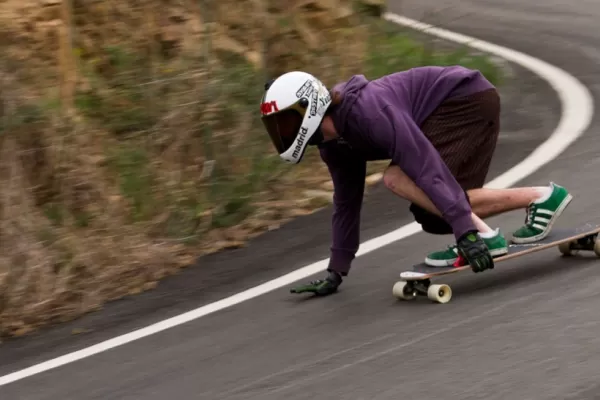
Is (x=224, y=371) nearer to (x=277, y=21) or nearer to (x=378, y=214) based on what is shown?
(x=378, y=214)

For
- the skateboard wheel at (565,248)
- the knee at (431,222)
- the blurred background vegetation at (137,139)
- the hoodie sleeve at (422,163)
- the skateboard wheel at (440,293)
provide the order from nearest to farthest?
1. the hoodie sleeve at (422,163)
2. the skateboard wheel at (440,293)
3. the knee at (431,222)
4. the skateboard wheel at (565,248)
5. the blurred background vegetation at (137,139)

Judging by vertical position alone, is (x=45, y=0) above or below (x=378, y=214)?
above

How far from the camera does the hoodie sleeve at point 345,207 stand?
6496 millimetres

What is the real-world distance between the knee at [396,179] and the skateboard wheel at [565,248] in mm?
1062

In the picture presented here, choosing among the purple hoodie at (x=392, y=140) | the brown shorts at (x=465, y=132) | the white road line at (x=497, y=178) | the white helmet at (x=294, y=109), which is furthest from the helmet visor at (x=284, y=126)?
the white road line at (x=497, y=178)

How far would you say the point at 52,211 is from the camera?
8.11 m

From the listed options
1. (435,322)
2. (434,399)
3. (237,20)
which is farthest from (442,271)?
(237,20)

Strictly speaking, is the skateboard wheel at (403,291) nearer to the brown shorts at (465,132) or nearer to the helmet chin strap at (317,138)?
the brown shorts at (465,132)

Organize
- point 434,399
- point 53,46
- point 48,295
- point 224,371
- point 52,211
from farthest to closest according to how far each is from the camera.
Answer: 1. point 53,46
2. point 52,211
3. point 48,295
4. point 224,371
5. point 434,399

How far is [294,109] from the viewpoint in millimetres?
5926

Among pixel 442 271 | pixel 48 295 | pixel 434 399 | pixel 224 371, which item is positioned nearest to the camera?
pixel 434 399

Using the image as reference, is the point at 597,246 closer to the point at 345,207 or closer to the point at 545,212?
the point at 545,212

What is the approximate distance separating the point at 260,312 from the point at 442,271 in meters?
1.08

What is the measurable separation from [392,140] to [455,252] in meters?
0.89
